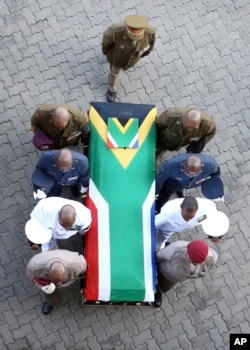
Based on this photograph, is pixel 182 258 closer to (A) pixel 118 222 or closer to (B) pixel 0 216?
(A) pixel 118 222

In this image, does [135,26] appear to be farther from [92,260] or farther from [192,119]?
[92,260]

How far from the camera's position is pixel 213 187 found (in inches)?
230

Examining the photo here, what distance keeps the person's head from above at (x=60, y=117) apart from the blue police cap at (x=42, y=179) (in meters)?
0.57

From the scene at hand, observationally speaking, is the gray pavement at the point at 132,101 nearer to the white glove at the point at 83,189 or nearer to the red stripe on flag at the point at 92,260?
the red stripe on flag at the point at 92,260

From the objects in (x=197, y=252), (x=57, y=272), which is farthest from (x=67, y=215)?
(x=197, y=252)

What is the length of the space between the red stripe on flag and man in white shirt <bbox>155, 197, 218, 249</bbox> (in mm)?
684

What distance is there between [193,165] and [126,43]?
1718 millimetres

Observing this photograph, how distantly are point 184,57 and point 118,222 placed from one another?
8.85ft

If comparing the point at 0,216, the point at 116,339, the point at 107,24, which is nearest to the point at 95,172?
the point at 0,216

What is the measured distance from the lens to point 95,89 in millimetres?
6871

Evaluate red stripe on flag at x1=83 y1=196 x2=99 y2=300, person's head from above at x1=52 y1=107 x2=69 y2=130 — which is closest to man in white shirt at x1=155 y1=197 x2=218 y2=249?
red stripe on flag at x1=83 y1=196 x2=99 y2=300

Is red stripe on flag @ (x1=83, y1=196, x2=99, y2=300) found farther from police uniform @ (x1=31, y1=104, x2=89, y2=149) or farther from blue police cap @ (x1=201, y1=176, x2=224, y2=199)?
blue police cap @ (x1=201, y1=176, x2=224, y2=199)

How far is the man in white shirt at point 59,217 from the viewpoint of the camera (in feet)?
16.4

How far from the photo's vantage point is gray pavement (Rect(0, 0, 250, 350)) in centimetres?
604
